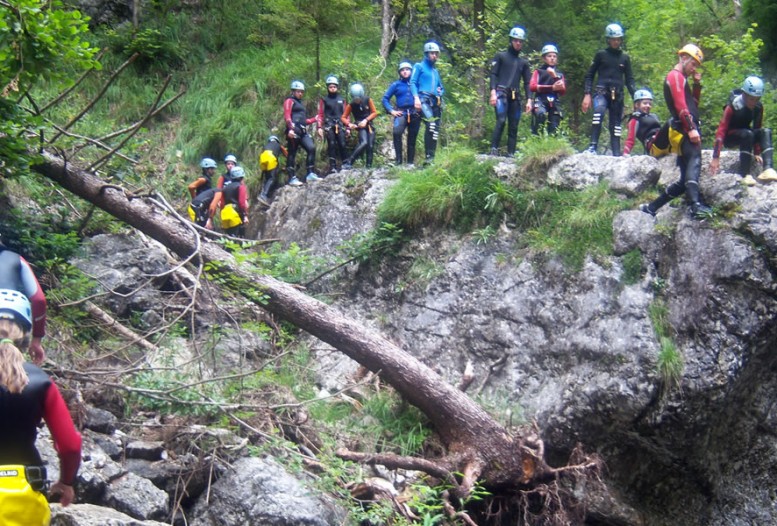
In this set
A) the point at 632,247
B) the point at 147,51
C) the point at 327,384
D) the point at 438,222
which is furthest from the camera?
the point at 147,51

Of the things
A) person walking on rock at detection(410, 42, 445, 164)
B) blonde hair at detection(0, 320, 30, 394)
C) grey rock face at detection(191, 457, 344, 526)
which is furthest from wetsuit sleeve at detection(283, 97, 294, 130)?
blonde hair at detection(0, 320, 30, 394)

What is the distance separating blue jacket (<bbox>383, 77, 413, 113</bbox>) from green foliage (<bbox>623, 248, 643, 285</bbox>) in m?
4.26

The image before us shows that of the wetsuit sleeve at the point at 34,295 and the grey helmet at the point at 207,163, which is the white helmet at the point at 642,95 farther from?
the wetsuit sleeve at the point at 34,295

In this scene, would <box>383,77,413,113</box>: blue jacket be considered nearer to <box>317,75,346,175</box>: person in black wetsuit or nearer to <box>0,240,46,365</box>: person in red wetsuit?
<box>317,75,346,175</box>: person in black wetsuit

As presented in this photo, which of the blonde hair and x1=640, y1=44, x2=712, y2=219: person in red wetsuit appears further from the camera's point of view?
x1=640, y1=44, x2=712, y2=219: person in red wetsuit

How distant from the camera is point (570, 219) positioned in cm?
899

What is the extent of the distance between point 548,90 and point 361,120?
9.24 feet

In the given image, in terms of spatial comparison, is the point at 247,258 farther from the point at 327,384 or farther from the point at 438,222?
the point at 438,222

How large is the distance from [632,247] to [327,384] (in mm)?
3693

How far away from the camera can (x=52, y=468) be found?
18.1ft

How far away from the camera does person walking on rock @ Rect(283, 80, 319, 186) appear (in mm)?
12195

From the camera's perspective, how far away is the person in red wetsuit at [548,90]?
10977 millimetres

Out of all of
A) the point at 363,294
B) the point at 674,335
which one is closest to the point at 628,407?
the point at 674,335

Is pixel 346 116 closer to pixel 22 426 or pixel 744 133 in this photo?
pixel 744 133
